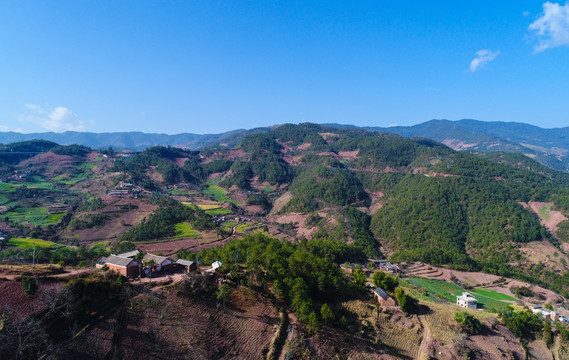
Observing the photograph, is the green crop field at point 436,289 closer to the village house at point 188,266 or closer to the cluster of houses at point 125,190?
the village house at point 188,266

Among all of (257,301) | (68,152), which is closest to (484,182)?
(257,301)

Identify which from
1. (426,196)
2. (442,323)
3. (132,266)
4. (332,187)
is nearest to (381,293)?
(442,323)

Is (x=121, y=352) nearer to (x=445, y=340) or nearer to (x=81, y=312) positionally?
(x=81, y=312)

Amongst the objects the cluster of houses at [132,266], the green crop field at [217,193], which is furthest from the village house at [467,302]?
the green crop field at [217,193]

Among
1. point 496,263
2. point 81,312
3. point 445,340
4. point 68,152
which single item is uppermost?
point 68,152

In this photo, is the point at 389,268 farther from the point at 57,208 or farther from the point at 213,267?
the point at 57,208
